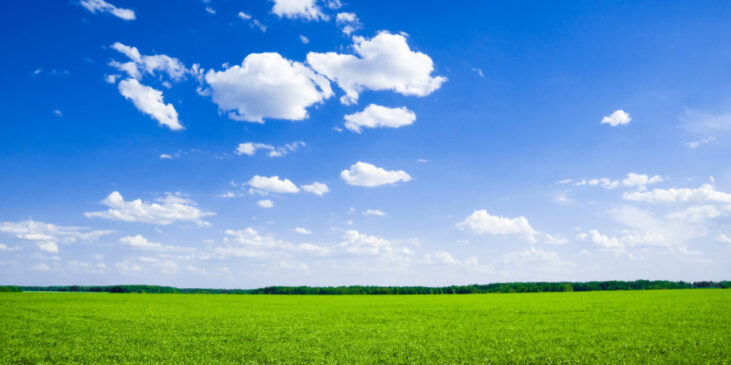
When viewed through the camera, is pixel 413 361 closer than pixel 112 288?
Yes

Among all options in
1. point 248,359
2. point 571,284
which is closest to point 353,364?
point 248,359

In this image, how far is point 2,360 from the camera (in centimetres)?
1344

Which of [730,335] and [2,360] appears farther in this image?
[730,335]

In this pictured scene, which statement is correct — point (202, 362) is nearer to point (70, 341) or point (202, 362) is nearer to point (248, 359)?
point (248, 359)

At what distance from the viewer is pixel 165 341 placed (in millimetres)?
17391

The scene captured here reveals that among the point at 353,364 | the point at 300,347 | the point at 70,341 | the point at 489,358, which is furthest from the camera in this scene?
the point at 70,341

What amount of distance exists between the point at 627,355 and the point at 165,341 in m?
17.7

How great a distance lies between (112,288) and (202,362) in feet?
512

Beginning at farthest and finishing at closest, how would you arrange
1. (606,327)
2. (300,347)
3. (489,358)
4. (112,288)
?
1. (112,288)
2. (606,327)
3. (300,347)
4. (489,358)

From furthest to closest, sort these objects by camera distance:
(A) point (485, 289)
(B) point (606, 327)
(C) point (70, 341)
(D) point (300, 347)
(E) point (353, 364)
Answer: (A) point (485, 289)
(B) point (606, 327)
(C) point (70, 341)
(D) point (300, 347)
(E) point (353, 364)

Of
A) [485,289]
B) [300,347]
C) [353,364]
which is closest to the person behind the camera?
[353,364]

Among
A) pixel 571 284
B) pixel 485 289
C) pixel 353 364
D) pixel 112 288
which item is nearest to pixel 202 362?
pixel 353 364

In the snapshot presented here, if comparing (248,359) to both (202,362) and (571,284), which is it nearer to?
(202,362)

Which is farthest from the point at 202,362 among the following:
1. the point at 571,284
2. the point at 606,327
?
the point at 571,284
